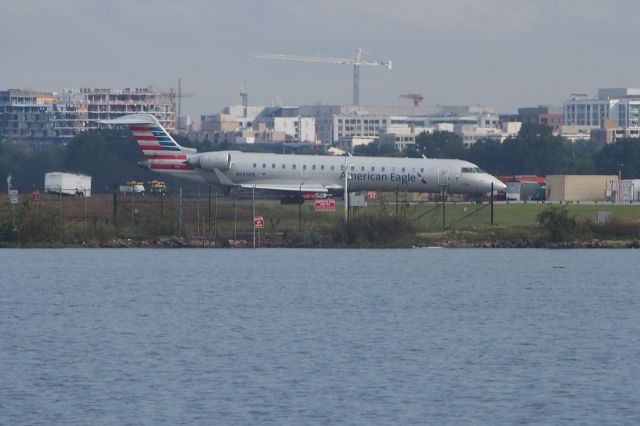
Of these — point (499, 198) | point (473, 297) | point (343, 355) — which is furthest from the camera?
point (499, 198)

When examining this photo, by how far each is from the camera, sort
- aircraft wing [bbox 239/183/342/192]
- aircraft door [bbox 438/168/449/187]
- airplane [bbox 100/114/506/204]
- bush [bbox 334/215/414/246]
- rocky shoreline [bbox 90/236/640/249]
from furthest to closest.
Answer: aircraft door [bbox 438/168/449/187] < airplane [bbox 100/114/506/204] < aircraft wing [bbox 239/183/342/192] < bush [bbox 334/215/414/246] < rocky shoreline [bbox 90/236/640/249]

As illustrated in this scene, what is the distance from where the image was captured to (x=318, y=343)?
48.5m

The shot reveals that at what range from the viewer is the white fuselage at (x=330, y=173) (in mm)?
109188

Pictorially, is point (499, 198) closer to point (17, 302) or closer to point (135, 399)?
point (17, 302)

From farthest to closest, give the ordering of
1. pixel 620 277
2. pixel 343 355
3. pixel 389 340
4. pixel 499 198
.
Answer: pixel 499 198 → pixel 620 277 → pixel 389 340 → pixel 343 355

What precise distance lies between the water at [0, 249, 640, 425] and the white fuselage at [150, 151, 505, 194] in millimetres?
28916

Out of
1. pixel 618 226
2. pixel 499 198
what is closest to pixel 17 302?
pixel 618 226

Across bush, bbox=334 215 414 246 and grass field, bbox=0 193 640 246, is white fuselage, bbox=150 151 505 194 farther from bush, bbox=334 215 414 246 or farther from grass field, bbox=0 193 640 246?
bush, bbox=334 215 414 246

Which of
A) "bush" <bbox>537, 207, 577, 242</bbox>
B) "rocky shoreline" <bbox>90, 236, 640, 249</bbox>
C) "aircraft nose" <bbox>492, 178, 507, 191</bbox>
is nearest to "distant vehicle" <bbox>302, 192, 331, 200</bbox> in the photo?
"aircraft nose" <bbox>492, 178, 507, 191</bbox>

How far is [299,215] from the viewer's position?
89.4m

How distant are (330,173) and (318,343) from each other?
6133 cm

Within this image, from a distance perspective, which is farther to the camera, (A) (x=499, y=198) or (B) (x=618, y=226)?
(A) (x=499, y=198)

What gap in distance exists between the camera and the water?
37.7 m

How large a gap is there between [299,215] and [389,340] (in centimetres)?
4027
